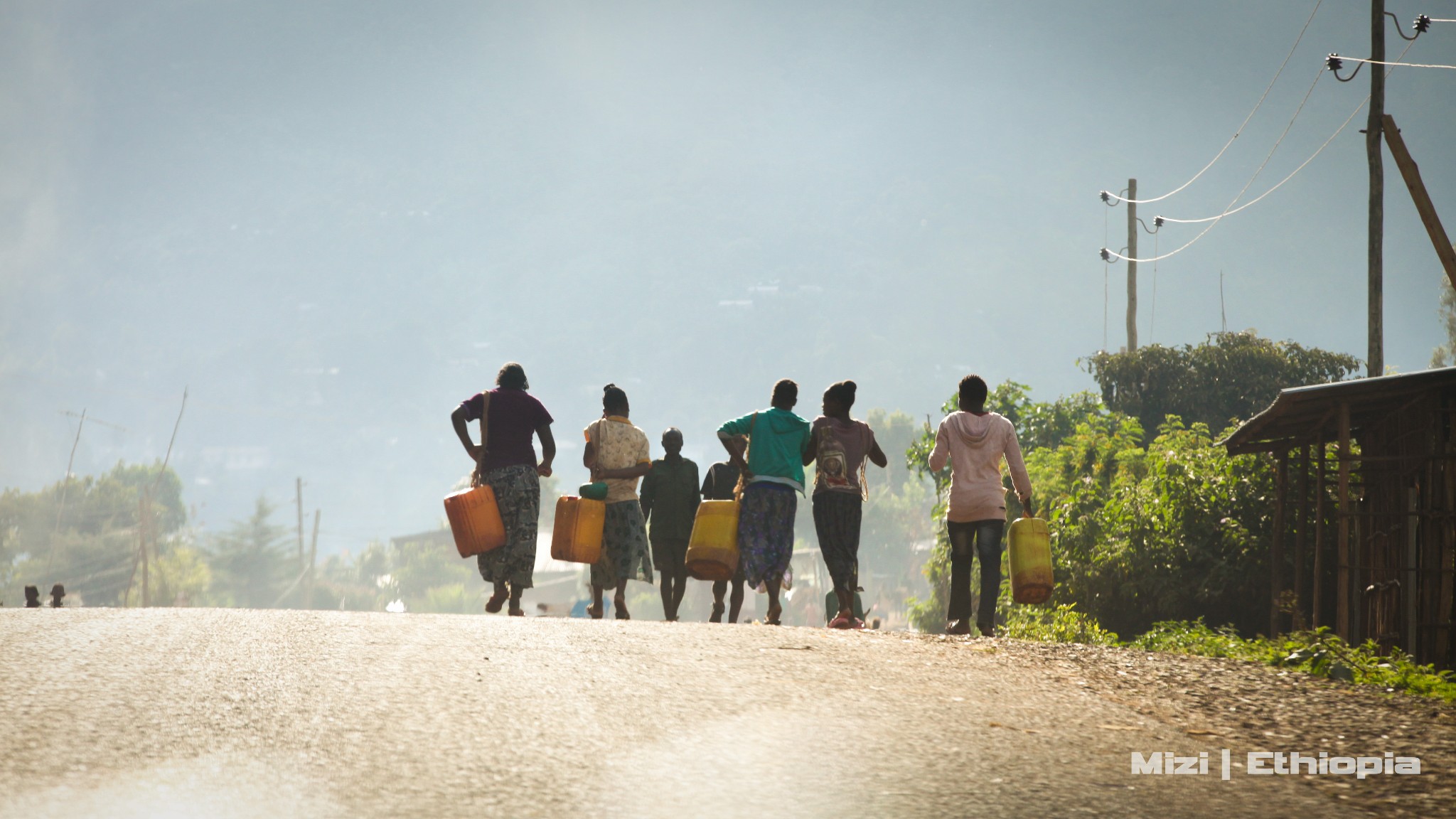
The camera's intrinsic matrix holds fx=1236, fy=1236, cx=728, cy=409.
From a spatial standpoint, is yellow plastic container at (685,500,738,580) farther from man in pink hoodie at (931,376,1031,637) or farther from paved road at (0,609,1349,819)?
paved road at (0,609,1349,819)

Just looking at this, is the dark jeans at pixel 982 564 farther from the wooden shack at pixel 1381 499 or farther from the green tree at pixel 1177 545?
the green tree at pixel 1177 545

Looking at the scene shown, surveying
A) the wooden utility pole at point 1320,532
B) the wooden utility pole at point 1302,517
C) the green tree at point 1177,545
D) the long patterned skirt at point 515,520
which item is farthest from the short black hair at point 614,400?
the green tree at point 1177,545

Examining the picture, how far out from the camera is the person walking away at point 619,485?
10562mm

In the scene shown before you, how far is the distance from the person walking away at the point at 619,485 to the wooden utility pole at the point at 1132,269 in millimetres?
26921

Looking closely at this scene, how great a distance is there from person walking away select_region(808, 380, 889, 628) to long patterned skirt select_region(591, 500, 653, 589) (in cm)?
174

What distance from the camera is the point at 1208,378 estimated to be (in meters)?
33.8

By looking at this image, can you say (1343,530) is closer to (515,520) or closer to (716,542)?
(716,542)

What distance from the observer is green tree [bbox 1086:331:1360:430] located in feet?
110

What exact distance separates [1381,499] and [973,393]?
5.94 meters

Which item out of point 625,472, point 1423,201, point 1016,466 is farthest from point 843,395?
point 1423,201

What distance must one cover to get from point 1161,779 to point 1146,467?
52.0ft

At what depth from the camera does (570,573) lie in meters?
115

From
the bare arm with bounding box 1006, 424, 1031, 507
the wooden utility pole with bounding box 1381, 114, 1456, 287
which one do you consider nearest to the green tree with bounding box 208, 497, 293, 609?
the wooden utility pole with bounding box 1381, 114, 1456, 287

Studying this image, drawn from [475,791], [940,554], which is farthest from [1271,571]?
[475,791]
